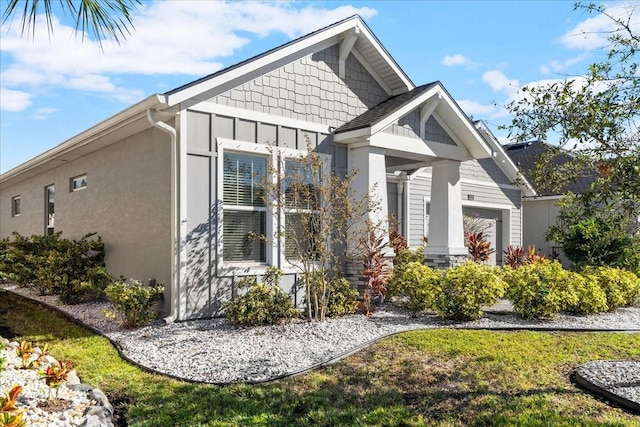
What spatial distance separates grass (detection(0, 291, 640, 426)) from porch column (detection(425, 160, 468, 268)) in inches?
149

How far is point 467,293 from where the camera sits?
8.33 metres

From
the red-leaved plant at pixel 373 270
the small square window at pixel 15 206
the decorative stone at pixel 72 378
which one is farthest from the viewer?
the small square window at pixel 15 206

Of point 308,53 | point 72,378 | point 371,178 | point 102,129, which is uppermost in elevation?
point 308,53

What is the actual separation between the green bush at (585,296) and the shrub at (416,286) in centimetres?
244

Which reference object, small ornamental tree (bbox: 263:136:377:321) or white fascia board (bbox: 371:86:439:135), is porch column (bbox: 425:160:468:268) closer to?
white fascia board (bbox: 371:86:439:135)

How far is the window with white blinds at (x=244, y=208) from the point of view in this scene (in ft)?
28.7

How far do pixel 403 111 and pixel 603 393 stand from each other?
625cm

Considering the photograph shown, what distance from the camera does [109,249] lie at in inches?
430

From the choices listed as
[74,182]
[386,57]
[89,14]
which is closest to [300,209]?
[386,57]

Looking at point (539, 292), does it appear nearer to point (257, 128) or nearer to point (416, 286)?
point (416, 286)

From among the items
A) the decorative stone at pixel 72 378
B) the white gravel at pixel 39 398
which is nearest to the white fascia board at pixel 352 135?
the decorative stone at pixel 72 378

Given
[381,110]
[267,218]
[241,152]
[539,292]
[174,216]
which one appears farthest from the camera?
[381,110]

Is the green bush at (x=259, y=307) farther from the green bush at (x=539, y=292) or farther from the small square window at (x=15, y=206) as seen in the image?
the small square window at (x=15, y=206)

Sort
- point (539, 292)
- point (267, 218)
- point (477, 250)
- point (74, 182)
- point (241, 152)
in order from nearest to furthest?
point (539, 292) → point (241, 152) → point (267, 218) → point (74, 182) → point (477, 250)
